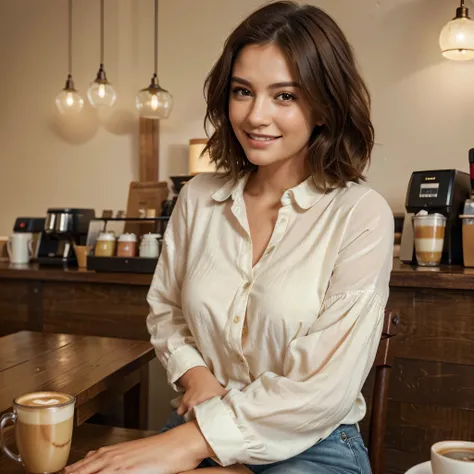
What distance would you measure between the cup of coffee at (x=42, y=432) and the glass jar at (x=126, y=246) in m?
1.72

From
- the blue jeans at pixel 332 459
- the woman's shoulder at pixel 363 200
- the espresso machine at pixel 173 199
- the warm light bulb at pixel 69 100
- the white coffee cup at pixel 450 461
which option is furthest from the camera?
the warm light bulb at pixel 69 100

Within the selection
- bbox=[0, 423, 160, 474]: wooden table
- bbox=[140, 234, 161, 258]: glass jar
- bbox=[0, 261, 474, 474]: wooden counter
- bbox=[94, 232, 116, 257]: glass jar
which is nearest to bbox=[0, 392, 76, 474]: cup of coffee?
bbox=[0, 423, 160, 474]: wooden table

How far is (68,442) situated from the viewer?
98cm

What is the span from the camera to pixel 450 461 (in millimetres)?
852

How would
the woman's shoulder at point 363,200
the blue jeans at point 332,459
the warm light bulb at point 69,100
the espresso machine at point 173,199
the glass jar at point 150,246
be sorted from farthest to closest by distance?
the warm light bulb at point 69,100 < the espresso machine at point 173,199 < the glass jar at point 150,246 < the woman's shoulder at point 363,200 < the blue jeans at point 332,459

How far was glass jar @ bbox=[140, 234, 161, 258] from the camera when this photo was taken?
264 centimetres

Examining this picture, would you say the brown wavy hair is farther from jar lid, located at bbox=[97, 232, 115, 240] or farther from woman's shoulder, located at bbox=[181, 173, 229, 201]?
jar lid, located at bbox=[97, 232, 115, 240]

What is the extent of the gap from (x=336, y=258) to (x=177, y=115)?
2129 millimetres

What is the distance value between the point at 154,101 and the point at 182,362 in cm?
190

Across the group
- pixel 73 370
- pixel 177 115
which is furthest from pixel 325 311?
pixel 177 115

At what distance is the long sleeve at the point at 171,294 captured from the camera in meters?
1.36

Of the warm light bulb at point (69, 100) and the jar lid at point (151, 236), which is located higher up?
the warm light bulb at point (69, 100)

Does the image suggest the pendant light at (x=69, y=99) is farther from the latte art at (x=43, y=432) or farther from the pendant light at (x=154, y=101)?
the latte art at (x=43, y=432)

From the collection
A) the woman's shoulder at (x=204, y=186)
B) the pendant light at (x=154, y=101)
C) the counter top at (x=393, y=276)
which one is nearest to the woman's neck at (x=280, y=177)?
the woman's shoulder at (x=204, y=186)
